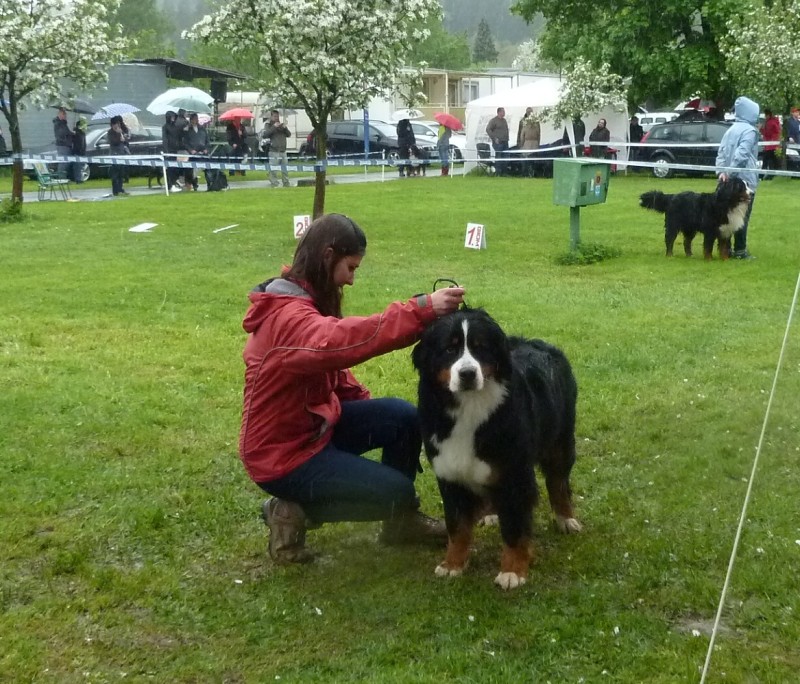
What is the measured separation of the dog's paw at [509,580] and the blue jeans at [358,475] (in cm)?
51

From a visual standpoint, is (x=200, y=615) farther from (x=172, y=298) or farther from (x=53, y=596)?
(x=172, y=298)

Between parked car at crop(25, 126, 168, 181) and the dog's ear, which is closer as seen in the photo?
the dog's ear

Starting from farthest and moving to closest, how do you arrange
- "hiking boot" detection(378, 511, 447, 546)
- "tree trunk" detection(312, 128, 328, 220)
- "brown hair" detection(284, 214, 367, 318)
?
"tree trunk" detection(312, 128, 328, 220)
"hiking boot" detection(378, 511, 447, 546)
"brown hair" detection(284, 214, 367, 318)

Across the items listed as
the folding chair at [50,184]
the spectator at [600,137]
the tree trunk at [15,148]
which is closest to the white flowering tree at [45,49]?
the tree trunk at [15,148]

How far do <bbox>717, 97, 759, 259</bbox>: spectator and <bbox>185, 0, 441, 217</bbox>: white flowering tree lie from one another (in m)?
4.64

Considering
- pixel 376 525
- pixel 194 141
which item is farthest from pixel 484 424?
pixel 194 141

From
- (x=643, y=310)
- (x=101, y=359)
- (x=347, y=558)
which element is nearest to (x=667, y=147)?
(x=643, y=310)

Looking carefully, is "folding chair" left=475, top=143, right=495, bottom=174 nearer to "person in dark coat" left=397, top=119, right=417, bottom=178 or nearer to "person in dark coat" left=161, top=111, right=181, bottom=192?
"person in dark coat" left=397, top=119, right=417, bottom=178

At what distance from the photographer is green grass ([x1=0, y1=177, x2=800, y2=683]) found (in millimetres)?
3426

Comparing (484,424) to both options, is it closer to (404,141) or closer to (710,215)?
(710,215)

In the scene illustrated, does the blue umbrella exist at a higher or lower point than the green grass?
higher

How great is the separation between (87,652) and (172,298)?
6.61 m

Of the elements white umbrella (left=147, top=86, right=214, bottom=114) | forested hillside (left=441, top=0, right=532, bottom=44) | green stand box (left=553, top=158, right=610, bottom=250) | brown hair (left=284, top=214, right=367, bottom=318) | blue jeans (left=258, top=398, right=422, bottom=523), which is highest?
forested hillside (left=441, top=0, right=532, bottom=44)

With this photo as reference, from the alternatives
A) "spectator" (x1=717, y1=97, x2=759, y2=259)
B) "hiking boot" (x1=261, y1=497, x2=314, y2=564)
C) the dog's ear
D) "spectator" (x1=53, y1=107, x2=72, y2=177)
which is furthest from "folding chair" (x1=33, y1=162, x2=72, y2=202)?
the dog's ear
